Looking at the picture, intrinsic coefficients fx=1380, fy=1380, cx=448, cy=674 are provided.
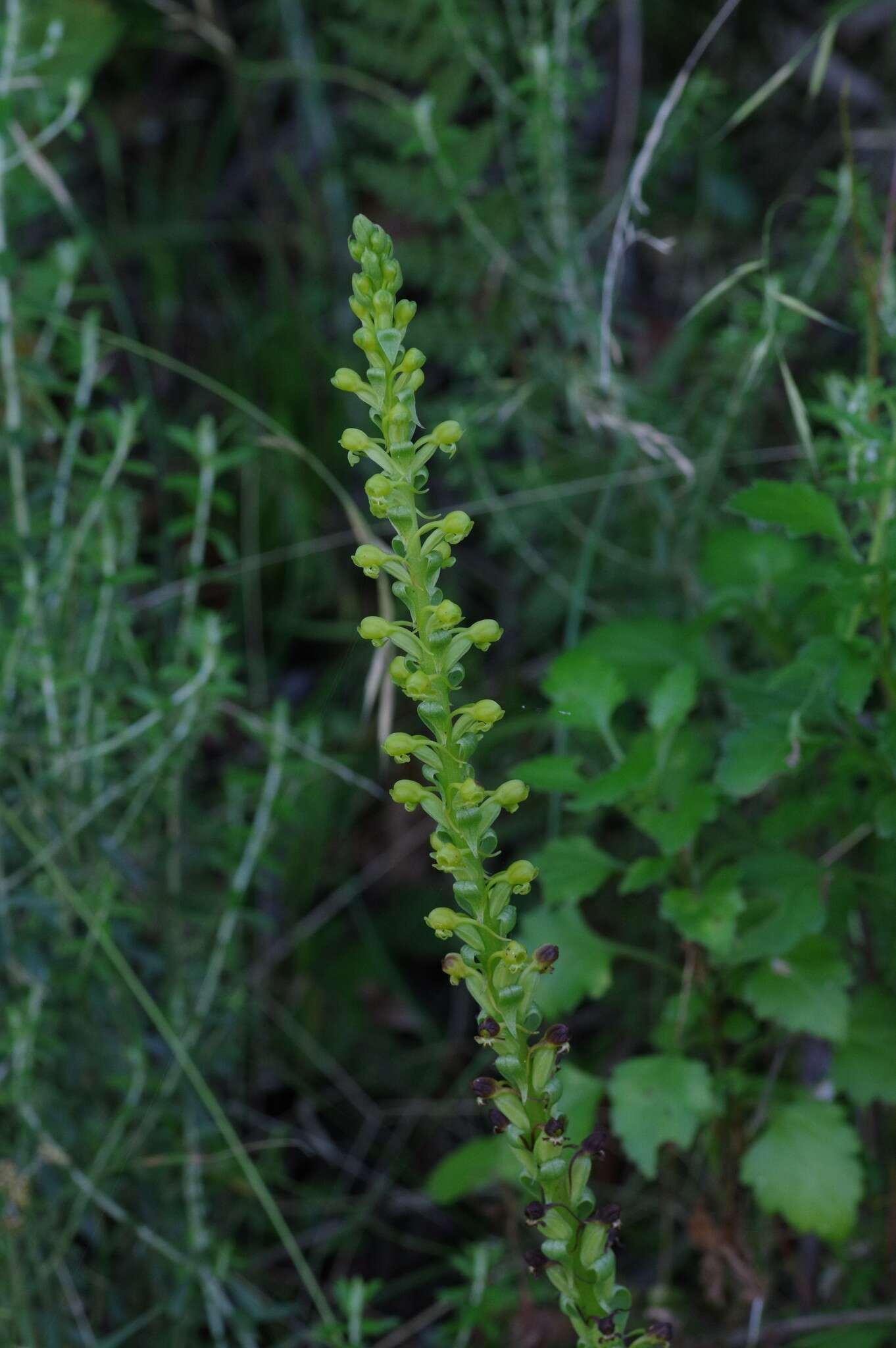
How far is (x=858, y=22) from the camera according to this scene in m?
3.66

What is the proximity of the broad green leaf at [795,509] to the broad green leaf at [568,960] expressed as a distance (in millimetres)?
613

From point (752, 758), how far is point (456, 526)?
0.72m

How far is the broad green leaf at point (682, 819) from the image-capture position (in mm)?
1631

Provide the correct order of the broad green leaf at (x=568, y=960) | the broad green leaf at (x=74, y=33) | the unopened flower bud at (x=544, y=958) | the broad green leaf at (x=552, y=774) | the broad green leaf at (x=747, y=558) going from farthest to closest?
the broad green leaf at (x=74, y=33), the broad green leaf at (x=747, y=558), the broad green leaf at (x=568, y=960), the broad green leaf at (x=552, y=774), the unopened flower bud at (x=544, y=958)

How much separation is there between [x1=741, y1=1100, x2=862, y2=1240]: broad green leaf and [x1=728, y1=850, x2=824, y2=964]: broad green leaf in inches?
8.3

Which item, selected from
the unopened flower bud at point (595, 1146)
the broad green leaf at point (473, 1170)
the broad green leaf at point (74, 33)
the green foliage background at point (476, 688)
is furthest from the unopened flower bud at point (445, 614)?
the broad green leaf at point (74, 33)

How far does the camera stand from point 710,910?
167cm

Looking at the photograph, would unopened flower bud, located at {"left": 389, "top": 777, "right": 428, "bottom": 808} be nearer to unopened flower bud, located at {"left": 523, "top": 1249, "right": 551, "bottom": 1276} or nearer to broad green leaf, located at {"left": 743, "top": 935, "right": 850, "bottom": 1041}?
unopened flower bud, located at {"left": 523, "top": 1249, "right": 551, "bottom": 1276}

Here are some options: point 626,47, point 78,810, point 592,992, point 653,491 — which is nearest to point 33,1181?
point 78,810

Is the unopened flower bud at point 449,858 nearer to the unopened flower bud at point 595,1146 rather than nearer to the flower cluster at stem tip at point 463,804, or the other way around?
the flower cluster at stem tip at point 463,804

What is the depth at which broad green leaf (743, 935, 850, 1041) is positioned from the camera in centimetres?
167

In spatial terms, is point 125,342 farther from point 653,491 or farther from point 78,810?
point 653,491

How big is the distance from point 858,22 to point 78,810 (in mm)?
2977

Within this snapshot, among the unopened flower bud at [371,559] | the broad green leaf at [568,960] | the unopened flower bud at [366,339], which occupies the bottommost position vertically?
the broad green leaf at [568,960]
